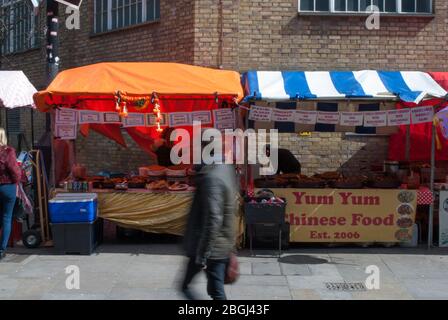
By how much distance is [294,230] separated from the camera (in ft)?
30.0

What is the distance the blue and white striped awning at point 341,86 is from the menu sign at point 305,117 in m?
0.38

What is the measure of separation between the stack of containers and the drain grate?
3582 millimetres

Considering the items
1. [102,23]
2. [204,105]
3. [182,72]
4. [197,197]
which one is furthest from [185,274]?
[102,23]

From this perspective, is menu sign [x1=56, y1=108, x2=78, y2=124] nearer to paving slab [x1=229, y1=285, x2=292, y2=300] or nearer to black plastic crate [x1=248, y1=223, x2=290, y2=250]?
black plastic crate [x1=248, y1=223, x2=290, y2=250]

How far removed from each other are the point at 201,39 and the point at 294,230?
4.56m

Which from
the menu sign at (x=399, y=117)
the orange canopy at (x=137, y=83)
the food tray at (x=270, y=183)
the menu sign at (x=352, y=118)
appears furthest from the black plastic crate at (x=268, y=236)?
the menu sign at (x=399, y=117)

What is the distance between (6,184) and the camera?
833 centimetres

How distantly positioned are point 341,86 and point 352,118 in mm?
527

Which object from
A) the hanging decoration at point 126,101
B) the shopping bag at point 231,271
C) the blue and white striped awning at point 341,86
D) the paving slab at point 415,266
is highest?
the blue and white striped awning at point 341,86

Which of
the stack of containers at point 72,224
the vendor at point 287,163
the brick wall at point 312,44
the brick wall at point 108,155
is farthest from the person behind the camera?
the brick wall at point 108,155

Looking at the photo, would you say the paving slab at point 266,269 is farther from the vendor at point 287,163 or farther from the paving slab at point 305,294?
the vendor at point 287,163

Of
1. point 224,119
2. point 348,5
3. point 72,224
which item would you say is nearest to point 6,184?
point 72,224

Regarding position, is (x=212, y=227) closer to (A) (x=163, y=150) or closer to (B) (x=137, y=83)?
(B) (x=137, y=83)

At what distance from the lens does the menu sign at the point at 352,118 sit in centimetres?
925
